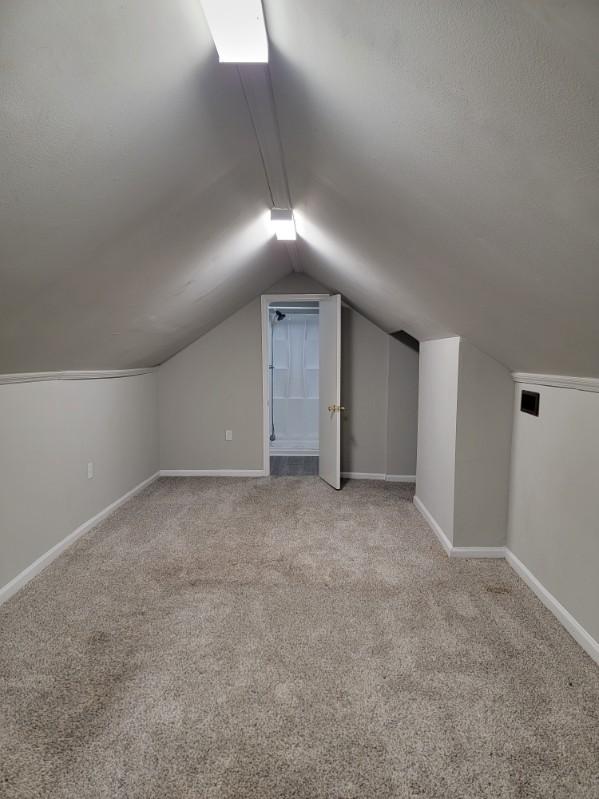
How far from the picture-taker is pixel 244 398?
505 centimetres

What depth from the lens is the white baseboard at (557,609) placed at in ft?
6.69

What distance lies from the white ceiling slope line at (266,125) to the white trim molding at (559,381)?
5.32ft

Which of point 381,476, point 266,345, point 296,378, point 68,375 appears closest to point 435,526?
point 381,476

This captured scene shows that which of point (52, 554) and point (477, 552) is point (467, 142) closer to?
point (477, 552)

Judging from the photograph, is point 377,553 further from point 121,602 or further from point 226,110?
point 226,110

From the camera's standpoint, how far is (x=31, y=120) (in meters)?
1.16

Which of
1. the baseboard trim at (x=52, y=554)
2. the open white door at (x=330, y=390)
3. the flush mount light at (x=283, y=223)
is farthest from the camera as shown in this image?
the open white door at (x=330, y=390)

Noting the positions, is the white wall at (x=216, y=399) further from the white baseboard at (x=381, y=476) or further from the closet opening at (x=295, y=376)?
the closet opening at (x=295, y=376)

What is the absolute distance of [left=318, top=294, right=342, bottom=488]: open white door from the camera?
4.48m

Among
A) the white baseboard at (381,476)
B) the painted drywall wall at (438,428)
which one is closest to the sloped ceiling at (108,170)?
the painted drywall wall at (438,428)

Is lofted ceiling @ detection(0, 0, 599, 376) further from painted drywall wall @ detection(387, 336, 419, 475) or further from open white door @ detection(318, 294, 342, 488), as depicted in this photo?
painted drywall wall @ detection(387, 336, 419, 475)

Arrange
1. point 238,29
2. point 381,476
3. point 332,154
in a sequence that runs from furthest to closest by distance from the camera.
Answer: point 381,476
point 332,154
point 238,29

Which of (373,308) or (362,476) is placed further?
(362,476)

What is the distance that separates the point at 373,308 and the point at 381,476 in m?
1.87
